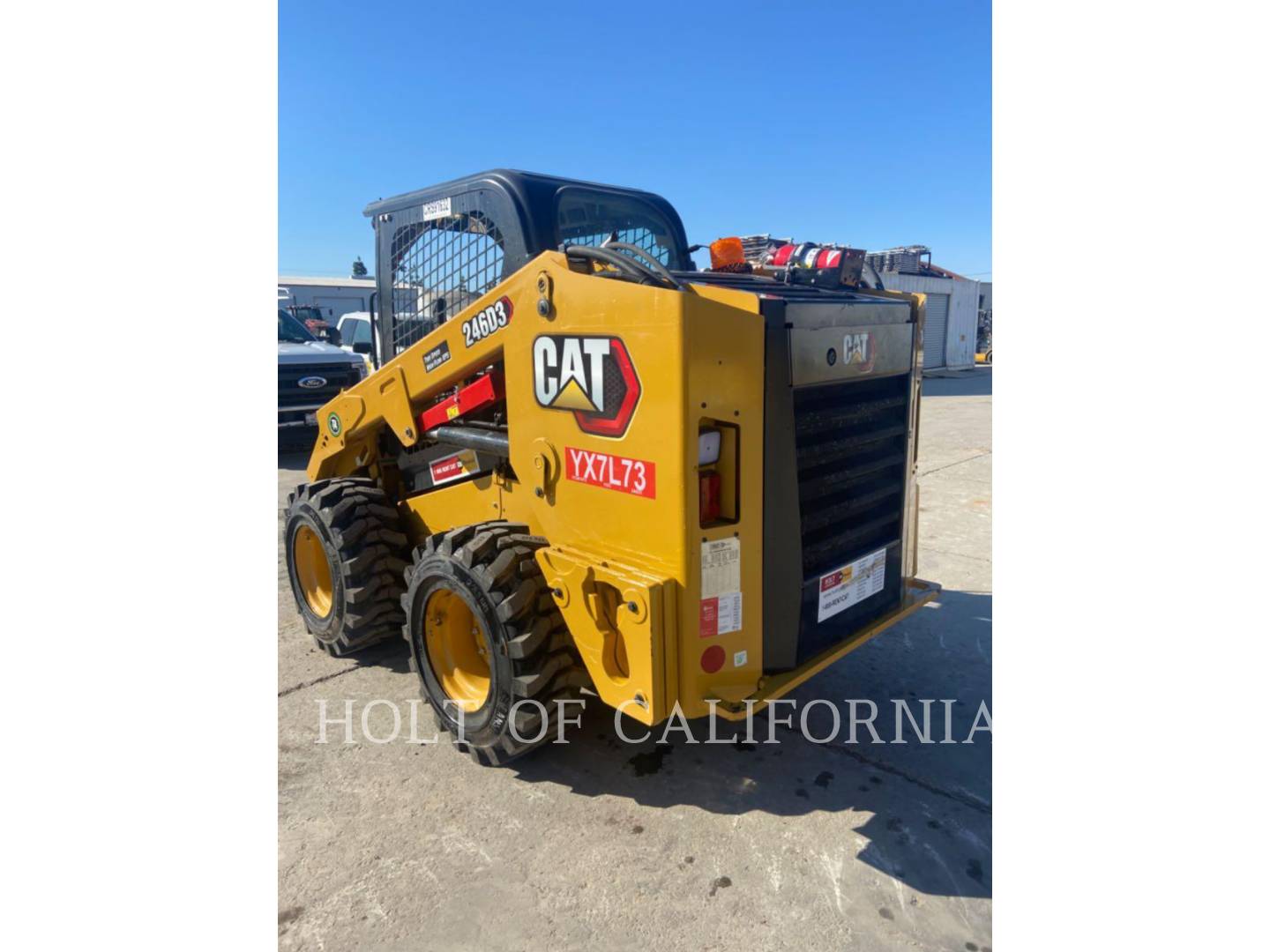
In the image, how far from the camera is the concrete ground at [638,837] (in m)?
2.48

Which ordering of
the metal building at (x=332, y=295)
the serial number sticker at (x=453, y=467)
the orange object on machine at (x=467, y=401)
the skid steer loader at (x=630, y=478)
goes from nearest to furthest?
the skid steer loader at (x=630, y=478) → the orange object on machine at (x=467, y=401) → the serial number sticker at (x=453, y=467) → the metal building at (x=332, y=295)

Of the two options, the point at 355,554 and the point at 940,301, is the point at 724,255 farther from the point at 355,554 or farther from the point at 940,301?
the point at 940,301

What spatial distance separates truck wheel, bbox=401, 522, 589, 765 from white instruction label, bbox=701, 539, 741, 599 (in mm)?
679

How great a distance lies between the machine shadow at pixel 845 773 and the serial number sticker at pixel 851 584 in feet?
2.27

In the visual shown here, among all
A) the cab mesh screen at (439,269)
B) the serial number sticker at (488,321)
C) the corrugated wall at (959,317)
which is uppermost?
the corrugated wall at (959,317)

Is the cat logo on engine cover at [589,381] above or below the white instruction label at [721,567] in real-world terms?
above

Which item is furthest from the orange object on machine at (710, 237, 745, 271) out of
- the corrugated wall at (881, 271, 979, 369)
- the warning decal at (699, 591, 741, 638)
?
the corrugated wall at (881, 271, 979, 369)

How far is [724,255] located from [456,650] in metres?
2.41

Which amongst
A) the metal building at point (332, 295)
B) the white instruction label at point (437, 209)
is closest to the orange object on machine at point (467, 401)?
the white instruction label at point (437, 209)

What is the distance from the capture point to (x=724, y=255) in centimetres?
407

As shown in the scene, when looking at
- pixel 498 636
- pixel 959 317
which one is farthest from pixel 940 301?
pixel 498 636

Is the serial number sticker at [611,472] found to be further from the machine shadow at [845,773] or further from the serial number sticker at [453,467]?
the machine shadow at [845,773]

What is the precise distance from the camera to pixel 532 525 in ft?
11.0

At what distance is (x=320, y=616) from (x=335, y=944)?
2463mm
